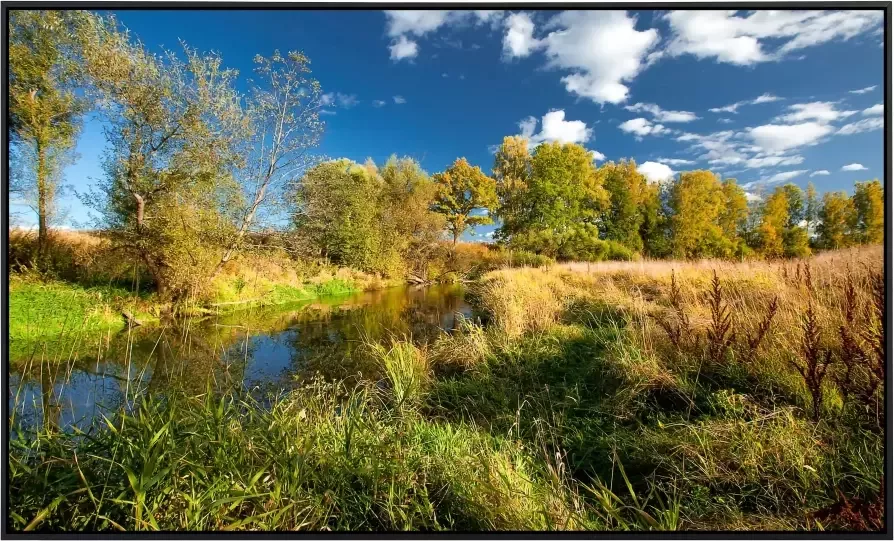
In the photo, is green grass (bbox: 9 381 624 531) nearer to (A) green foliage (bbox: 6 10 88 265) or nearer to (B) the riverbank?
(B) the riverbank

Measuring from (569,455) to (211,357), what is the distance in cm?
547

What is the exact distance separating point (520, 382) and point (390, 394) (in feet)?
5.10

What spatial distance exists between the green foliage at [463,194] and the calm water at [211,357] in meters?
18.2

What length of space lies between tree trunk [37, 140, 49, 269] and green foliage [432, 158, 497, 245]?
2223 cm

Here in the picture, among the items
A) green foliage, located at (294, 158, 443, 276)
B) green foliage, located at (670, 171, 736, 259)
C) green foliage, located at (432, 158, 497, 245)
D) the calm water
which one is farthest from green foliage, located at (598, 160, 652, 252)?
the calm water

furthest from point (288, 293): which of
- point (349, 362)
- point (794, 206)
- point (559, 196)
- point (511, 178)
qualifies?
point (794, 206)

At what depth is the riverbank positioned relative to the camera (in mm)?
1560

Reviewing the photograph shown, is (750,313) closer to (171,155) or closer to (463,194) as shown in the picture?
(171,155)

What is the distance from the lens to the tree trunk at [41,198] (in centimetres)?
872

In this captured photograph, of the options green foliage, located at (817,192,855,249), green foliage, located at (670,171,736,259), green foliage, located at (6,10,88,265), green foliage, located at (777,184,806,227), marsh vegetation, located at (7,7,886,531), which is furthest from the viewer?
green foliage, located at (670,171,736,259)

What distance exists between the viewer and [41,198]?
8.77 meters

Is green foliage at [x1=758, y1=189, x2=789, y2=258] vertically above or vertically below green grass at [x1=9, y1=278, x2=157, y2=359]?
above

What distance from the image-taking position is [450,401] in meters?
4.15

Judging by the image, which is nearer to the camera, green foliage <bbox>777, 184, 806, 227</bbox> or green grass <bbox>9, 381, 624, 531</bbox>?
green grass <bbox>9, 381, 624, 531</bbox>
